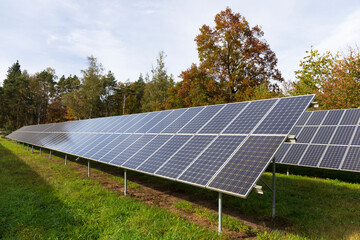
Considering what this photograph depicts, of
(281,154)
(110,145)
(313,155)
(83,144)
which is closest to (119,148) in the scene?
(110,145)

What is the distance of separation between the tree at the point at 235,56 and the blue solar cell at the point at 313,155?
13384 mm

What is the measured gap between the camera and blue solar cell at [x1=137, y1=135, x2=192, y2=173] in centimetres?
710

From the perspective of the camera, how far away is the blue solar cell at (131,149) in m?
8.52

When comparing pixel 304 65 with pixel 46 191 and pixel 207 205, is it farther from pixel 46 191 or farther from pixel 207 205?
pixel 46 191

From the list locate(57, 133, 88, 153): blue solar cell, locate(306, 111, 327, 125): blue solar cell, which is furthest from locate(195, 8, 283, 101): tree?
locate(57, 133, 88, 153): blue solar cell

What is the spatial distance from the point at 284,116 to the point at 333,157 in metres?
5.87

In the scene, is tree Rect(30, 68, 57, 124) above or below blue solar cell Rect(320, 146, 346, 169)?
above

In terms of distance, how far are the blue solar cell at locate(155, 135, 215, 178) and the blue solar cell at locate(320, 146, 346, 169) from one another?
6.44 meters

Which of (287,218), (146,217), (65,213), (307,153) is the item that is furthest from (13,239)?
(307,153)

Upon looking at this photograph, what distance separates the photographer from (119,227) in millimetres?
5359

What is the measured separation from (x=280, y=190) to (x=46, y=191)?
940 centimetres

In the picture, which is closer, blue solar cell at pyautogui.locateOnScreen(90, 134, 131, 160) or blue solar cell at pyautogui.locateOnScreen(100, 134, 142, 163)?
blue solar cell at pyautogui.locateOnScreen(100, 134, 142, 163)

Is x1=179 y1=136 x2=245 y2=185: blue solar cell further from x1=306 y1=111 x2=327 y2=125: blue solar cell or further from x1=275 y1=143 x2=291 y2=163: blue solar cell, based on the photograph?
x1=306 y1=111 x2=327 y2=125: blue solar cell

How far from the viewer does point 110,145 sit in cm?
1060
